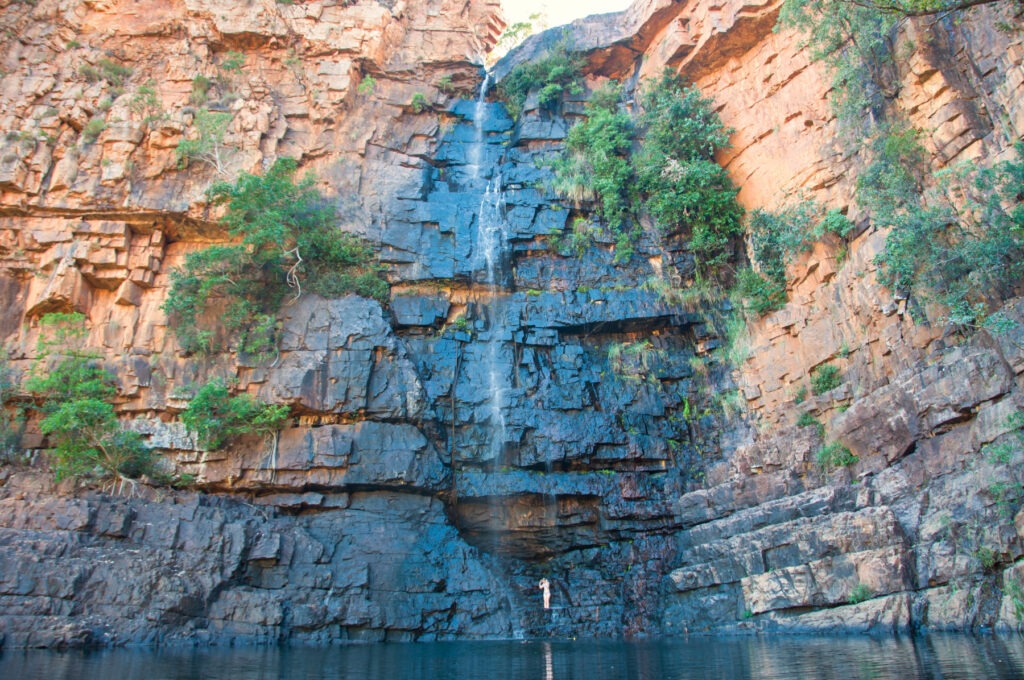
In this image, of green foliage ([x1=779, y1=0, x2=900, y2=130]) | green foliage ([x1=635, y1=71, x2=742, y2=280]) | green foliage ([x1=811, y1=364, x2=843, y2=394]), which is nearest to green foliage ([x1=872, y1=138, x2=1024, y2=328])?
green foliage ([x1=779, y1=0, x2=900, y2=130])

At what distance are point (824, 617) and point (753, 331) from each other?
382 inches

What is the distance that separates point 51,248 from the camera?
22.3 meters

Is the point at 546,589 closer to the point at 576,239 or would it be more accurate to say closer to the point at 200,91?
the point at 576,239

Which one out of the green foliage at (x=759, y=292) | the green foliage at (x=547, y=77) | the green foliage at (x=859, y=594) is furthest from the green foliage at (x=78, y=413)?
the green foliage at (x=759, y=292)

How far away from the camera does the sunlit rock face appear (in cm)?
1568

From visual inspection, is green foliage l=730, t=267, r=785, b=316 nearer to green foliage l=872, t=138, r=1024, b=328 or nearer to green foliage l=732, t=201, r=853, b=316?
green foliage l=732, t=201, r=853, b=316

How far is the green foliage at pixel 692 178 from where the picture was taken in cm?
2425

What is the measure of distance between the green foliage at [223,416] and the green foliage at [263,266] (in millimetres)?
1977

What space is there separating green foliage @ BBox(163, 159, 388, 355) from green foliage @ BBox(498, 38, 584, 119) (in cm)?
981

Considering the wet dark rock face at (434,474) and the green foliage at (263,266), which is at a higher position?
the green foliage at (263,266)

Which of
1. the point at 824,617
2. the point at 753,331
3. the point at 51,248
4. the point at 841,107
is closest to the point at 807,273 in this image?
the point at 753,331

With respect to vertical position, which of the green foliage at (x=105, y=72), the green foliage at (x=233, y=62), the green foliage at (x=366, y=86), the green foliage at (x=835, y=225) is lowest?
the green foliage at (x=835, y=225)

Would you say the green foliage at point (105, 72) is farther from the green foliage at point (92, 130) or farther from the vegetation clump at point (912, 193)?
the vegetation clump at point (912, 193)

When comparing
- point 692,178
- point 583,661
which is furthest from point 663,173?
point 583,661
